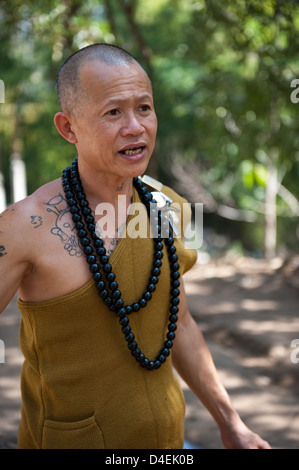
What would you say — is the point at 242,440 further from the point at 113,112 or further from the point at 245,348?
the point at 245,348

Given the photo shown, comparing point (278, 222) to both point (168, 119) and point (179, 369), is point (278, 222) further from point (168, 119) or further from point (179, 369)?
point (179, 369)

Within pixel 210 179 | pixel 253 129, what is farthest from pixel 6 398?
pixel 210 179

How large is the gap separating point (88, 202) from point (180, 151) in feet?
62.6

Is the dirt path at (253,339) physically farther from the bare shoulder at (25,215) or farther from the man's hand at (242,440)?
the bare shoulder at (25,215)

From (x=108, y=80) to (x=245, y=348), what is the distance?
167 inches

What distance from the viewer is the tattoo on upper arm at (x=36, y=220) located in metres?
1.60

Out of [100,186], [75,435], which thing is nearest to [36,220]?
[100,186]

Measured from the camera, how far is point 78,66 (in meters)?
1.64

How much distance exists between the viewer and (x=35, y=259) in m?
1.58

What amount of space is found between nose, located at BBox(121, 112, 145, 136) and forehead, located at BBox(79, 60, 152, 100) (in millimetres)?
70

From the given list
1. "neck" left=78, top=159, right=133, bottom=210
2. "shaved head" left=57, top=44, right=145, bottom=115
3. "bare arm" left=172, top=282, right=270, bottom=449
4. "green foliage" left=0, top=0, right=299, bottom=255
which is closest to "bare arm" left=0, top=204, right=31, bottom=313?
"neck" left=78, top=159, right=133, bottom=210

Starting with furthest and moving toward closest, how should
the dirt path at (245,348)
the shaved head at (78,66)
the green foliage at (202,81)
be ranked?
the green foliage at (202,81)
the dirt path at (245,348)
the shaved head at (78,66)

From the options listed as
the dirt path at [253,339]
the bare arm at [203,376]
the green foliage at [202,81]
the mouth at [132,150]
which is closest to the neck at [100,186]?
the mouth at [132,150]
